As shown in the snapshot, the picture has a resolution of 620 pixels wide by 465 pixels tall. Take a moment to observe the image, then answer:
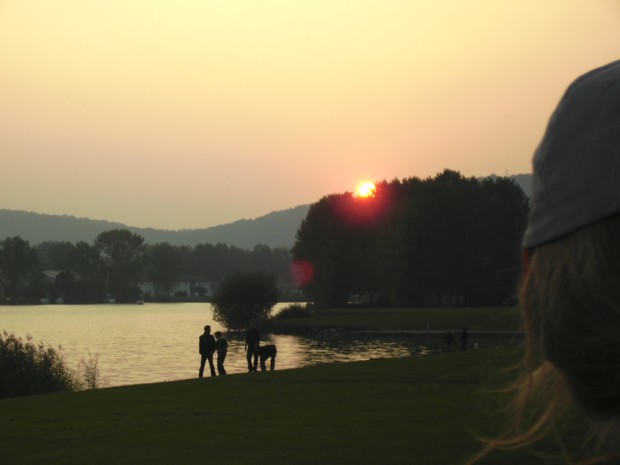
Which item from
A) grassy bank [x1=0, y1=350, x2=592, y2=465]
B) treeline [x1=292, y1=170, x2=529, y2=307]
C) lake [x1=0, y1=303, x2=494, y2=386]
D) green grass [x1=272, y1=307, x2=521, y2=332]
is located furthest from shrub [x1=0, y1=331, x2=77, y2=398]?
treeline [x1=292, y1=170, x2=529, y2=307]

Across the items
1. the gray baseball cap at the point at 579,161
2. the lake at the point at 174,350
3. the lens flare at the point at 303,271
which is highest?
the lens flare at the point at 303,271

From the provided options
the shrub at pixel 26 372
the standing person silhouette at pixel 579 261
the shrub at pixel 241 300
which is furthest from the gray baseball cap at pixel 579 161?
the shrub at pixel 241 300

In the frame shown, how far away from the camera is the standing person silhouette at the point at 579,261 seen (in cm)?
100

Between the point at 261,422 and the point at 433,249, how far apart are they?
75928 mm

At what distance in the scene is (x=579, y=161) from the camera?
107 centimetres

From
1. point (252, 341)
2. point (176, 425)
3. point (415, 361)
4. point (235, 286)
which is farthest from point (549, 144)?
point (235, 286)

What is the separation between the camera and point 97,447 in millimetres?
13594

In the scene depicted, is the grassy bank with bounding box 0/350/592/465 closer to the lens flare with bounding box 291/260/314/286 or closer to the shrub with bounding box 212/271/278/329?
the shrub with bounding box 212/271/278/329

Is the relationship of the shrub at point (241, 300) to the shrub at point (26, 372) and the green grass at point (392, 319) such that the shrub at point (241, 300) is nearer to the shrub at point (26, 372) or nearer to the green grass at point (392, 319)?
the green grass at point (392, 319)

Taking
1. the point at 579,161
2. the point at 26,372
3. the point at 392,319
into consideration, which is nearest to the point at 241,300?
the point at 392,319

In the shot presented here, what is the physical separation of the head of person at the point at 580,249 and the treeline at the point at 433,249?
8268cm

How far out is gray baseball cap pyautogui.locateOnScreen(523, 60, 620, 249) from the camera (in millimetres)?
1029

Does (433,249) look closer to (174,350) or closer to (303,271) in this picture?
(303,271)

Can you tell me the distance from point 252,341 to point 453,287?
61.8m
